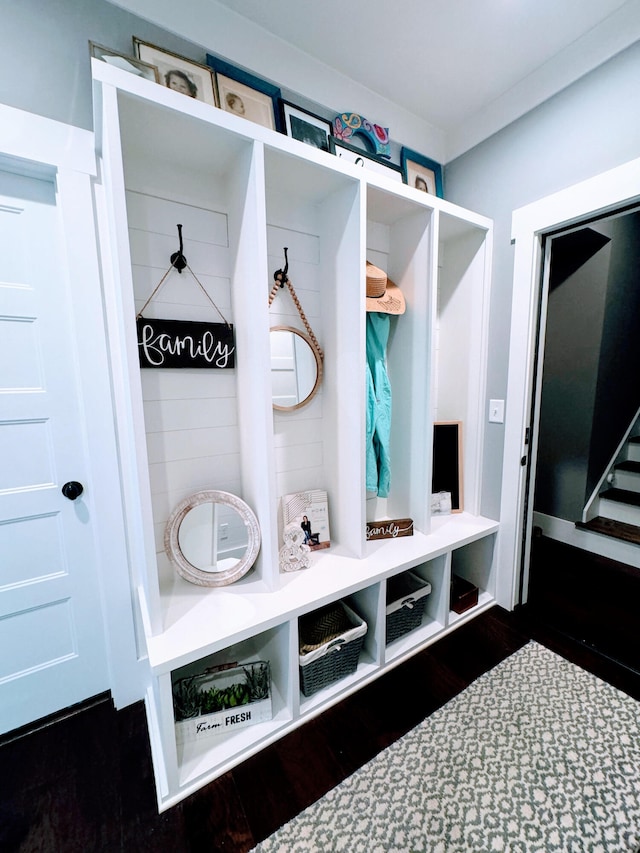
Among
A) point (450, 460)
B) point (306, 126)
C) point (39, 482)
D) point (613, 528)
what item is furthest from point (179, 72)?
point (613, 528)

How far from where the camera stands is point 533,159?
5.54 feet

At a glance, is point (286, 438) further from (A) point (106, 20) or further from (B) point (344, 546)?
(A) point (106, 20)

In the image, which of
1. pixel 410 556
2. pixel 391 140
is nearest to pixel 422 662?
pixel 410 556

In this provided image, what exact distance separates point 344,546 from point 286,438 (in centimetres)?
59

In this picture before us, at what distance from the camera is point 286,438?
1659 mm

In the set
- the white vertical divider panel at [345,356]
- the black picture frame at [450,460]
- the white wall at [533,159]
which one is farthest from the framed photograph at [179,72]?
the black picture frame at [450,460]

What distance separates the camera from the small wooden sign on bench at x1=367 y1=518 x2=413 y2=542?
5.74 ft

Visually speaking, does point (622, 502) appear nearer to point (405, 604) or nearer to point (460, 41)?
point (405, 604)

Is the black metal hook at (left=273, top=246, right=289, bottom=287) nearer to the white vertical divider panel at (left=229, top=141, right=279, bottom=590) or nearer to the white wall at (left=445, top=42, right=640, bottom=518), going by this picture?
the white vertical divider panel at (left=229, top=141, right=279, bottom=590)

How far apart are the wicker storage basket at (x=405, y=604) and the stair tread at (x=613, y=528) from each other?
5.67ft

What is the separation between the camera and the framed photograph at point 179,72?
119 cm

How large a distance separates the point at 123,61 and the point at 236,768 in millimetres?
2366

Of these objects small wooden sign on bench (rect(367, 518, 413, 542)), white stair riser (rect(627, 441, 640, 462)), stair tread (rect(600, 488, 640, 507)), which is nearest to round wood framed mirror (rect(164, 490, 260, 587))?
small wooden sign on bench (rect(367, 518, 413, 542))

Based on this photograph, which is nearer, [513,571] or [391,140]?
[391,140]
